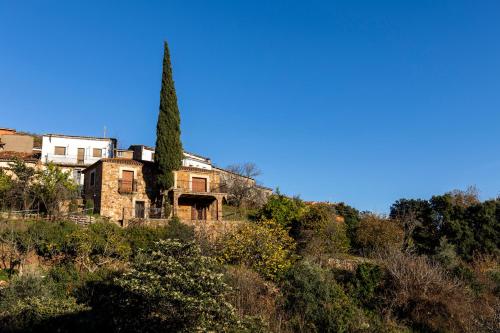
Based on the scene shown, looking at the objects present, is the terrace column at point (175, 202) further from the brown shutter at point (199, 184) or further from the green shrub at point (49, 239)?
the green shrub at point (49, 239)

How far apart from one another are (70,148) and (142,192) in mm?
15748

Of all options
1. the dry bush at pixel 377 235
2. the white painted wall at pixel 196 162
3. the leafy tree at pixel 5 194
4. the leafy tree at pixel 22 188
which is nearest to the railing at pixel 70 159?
the white painted wall at pixel 196 162

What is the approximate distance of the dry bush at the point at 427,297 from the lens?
25.0 m

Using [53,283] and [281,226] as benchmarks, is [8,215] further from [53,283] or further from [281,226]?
[281,226]

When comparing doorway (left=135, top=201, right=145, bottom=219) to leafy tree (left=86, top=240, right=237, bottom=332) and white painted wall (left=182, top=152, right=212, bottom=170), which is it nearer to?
white painted wall (left=182, top=152, right=212, bottom=170)

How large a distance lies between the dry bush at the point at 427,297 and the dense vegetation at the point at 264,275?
53mm

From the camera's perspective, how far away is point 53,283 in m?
22.9

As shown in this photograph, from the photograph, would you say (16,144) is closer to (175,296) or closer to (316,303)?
(316,303)

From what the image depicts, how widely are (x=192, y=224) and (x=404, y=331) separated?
1530 cm

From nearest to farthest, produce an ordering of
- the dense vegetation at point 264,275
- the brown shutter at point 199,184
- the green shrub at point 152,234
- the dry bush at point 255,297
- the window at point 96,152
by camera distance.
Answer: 1. the dense vegetation at point 264,275
2. the dry bush at point 255,297
3. the green shrub at point 152,234
4. the brown shutter at point 199,184
5. the window at point 96,152

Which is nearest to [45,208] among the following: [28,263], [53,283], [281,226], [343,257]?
[28,263]

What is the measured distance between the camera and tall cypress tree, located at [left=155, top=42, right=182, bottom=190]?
38.0m

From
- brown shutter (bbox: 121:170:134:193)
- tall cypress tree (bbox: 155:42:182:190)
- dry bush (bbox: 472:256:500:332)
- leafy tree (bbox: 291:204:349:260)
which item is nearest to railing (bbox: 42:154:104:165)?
brown shutter (bbox: 121:170:134:193)

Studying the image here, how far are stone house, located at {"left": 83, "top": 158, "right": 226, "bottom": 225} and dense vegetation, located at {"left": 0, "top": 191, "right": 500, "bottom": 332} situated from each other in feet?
17.0
